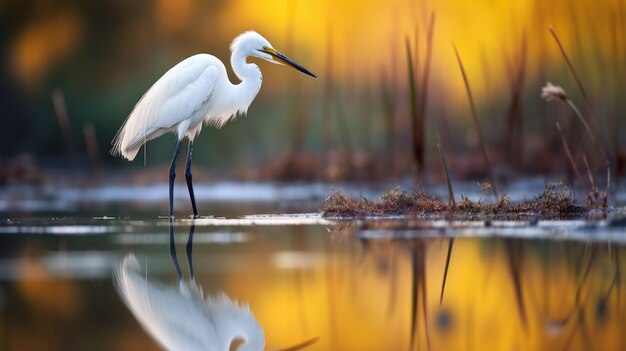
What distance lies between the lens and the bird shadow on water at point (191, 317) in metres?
4.00

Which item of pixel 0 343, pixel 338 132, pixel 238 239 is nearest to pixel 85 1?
pixel 338 132

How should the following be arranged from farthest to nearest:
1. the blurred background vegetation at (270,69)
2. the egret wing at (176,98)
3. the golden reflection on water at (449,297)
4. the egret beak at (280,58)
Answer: the blurred background vegetation at (270,69) → the egret beak at (280,58) → the egret wing at (176,98) → the golden reflection on water at (449,297)

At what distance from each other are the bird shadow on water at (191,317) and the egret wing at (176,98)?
4.84 m

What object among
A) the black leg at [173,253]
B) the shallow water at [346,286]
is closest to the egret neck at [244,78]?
the black leg at [173,253]

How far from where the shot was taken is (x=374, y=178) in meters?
13.0

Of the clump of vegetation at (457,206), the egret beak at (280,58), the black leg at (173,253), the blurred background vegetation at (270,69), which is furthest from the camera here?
the blurred background vegetation at (270,69)

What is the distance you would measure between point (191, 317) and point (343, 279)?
3.45 ft

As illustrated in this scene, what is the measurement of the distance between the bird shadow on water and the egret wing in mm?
4836

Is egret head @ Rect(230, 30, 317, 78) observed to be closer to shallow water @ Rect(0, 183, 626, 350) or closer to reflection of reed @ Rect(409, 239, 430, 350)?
shallow water @ Rect(0, 183, 626, 350)

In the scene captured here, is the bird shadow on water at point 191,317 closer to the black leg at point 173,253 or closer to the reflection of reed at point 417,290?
the black leg at point 173,253

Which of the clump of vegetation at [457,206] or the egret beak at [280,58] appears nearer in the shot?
the clump of vegetation at [457,206]

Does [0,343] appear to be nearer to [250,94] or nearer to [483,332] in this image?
[483,332]

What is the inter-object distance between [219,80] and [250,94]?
0.44 meters

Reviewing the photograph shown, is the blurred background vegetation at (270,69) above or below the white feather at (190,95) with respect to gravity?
above
